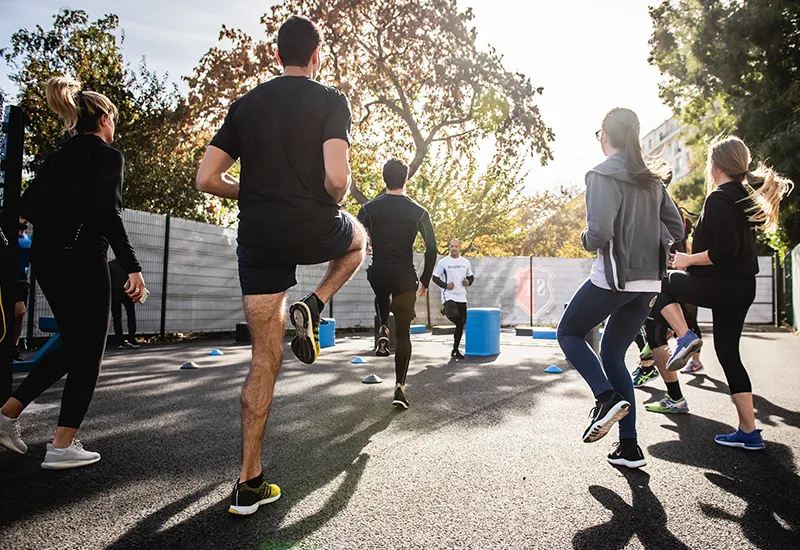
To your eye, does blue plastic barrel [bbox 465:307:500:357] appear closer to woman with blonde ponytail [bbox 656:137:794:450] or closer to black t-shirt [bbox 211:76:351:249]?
woman with blonde ponytail [bbox 656:137:794:450]

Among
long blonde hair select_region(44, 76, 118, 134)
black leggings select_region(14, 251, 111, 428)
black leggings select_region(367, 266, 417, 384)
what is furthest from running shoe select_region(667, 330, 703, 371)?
long blonde hair select_region(44, 76, 118, 134)

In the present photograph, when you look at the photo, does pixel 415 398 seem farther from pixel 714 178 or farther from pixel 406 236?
pixel 714 178

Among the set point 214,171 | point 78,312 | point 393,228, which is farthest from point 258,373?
point 393,228

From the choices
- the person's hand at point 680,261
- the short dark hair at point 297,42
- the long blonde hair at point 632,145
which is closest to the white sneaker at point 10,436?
the short dark hair at point 297,42

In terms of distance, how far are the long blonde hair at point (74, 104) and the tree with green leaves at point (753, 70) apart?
58.6 feet

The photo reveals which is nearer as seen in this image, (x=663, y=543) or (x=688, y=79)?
(x=663, y=543)

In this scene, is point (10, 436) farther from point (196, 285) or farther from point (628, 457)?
point (196, 285)

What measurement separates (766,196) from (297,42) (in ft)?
9.74

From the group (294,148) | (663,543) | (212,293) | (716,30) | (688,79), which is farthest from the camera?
(688,79)

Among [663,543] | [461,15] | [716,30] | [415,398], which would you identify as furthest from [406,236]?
[716,30]

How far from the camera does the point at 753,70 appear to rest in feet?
61.7

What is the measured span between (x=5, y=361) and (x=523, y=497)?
327cm

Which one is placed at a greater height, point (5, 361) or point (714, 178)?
point (714, 178)

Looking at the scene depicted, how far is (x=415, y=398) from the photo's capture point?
5164 mm
